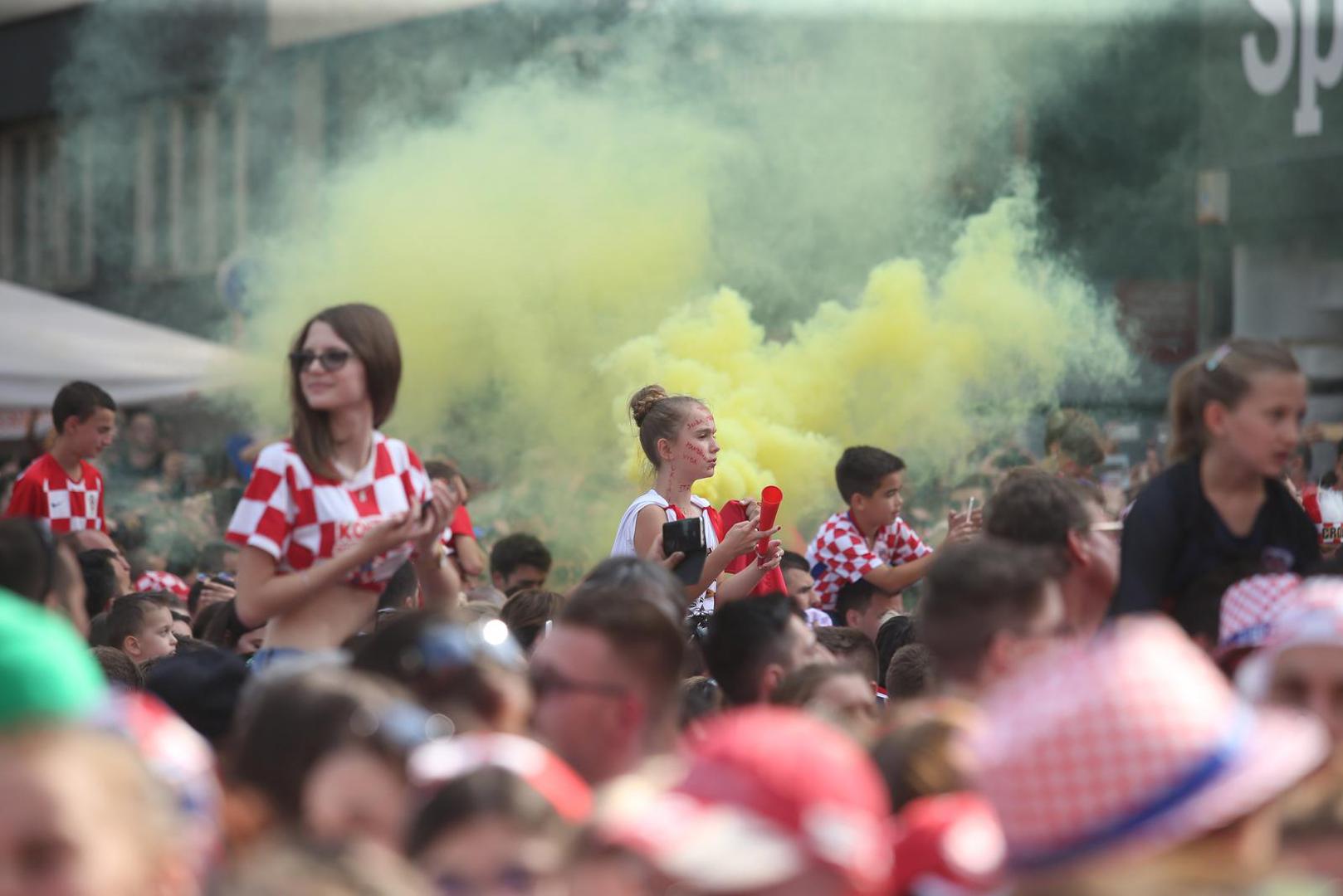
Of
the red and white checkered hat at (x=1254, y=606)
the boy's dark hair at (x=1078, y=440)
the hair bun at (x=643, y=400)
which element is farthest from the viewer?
the boy's dark hair at (x=1078, y=440)

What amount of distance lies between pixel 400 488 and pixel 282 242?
10046 mm

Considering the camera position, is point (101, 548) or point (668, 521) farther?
point (101, 548)

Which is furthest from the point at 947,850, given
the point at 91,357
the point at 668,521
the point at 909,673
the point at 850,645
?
the point at 91,357

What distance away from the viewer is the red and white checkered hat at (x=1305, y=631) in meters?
2.61

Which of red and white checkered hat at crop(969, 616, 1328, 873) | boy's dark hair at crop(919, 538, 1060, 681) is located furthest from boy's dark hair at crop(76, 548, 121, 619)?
red and white checkered hat at crop(969, 616, 1328, 873)

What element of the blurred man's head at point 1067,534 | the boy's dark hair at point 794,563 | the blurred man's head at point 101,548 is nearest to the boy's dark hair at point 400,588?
the blurred man's head at point 1067,534

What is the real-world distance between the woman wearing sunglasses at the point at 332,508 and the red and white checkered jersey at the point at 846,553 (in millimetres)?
2898

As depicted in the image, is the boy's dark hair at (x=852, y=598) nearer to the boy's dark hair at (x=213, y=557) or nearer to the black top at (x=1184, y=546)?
the black top at (x=1184, y=546)

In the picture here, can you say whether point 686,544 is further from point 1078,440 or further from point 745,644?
point 1078,440

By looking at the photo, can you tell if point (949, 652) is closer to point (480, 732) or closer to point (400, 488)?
point (480, 732)

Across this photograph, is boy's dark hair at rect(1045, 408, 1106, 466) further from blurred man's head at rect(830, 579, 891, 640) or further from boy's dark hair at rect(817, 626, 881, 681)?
boy's dark hair at rect(817, 626, 881, 681)

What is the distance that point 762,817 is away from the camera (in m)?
1.95

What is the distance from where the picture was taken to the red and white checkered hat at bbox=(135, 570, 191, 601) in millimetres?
7707

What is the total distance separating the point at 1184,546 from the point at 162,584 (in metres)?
5.39
